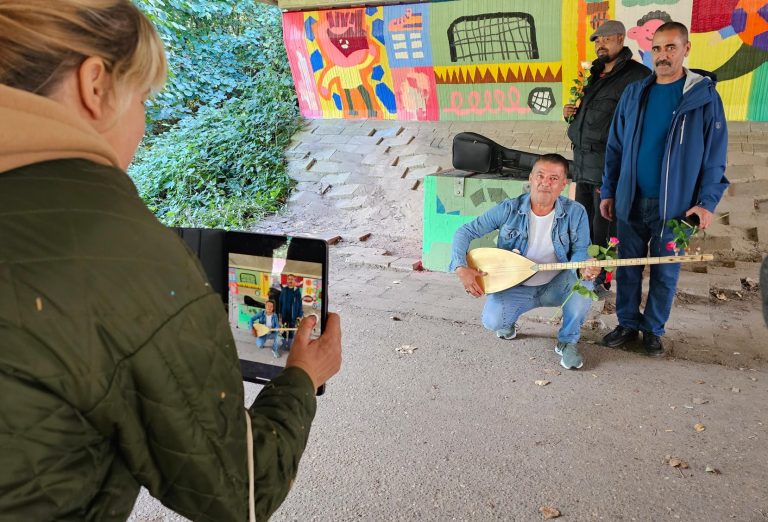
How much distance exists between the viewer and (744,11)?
221 inches

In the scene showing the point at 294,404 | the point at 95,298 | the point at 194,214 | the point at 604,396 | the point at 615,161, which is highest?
the point at 95,298

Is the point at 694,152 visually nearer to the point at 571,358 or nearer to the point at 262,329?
the point at 571,358

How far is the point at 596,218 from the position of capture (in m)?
5.29

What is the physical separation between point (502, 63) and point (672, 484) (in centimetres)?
525

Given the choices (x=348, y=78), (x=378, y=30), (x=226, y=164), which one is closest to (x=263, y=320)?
(x=378, y=30)

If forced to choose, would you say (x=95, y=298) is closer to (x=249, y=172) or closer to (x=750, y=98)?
(x=750, y=98)

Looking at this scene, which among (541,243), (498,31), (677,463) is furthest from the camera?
(498,31)

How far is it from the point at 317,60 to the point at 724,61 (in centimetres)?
470

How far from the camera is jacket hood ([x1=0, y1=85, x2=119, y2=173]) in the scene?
2.76ft

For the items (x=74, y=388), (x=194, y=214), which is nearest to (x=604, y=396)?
(x=74, y=388)

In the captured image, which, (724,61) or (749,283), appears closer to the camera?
(749,283)

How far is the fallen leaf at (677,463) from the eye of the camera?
2848 millimetres

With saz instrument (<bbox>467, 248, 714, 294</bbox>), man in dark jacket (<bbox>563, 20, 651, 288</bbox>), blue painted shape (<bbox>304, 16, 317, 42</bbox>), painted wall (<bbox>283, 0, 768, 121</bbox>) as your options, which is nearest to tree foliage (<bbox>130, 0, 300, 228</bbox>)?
painted wall (<bbox>283, 0, 768, 121</bbox>)

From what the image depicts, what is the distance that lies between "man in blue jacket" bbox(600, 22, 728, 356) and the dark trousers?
0.84 meters
